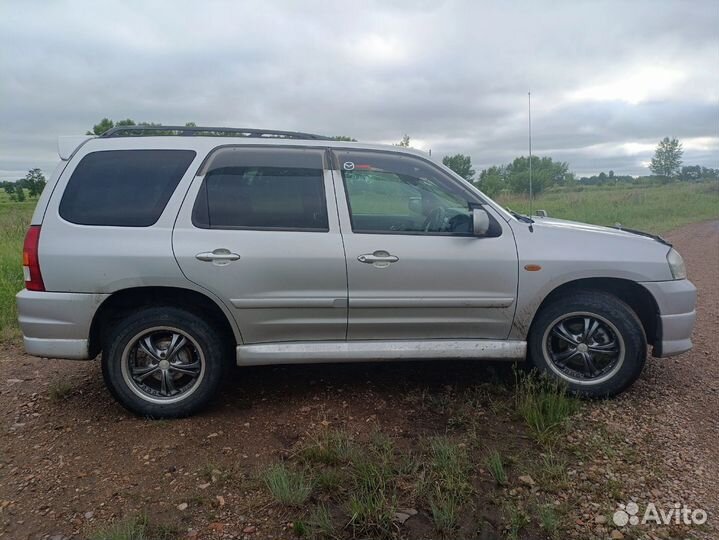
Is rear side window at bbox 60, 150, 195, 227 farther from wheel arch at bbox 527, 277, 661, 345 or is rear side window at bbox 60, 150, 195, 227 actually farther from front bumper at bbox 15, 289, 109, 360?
wheel arch at bbox 527, 277, 661, 345

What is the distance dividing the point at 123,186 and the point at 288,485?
2.27 meters

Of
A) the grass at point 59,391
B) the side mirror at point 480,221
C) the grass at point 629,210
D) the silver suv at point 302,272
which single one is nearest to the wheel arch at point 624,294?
the silver suv at point 302,272

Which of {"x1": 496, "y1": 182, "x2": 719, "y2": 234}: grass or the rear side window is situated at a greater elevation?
the rear side window

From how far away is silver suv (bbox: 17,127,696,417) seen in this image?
347 cm

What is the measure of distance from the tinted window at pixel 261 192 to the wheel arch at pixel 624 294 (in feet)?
5.74

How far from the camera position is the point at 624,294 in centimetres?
399

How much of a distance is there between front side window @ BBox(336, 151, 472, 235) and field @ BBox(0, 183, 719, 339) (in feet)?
14.4

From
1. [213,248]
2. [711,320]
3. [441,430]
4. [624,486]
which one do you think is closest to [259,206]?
[213,248]

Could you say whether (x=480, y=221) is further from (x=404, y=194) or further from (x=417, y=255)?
(x=404, y=194)

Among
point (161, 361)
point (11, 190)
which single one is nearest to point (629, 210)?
point (161, 361)

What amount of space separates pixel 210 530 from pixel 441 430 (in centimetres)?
155

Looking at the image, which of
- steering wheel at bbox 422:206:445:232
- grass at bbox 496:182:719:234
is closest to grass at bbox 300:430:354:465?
steering wheel at bbox 422:206:445:232

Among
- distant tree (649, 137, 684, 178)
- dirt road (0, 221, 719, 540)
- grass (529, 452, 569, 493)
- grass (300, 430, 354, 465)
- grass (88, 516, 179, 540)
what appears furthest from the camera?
distant tree (649, 137, 684, 178)

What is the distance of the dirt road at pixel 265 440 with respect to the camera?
2.64 meters
